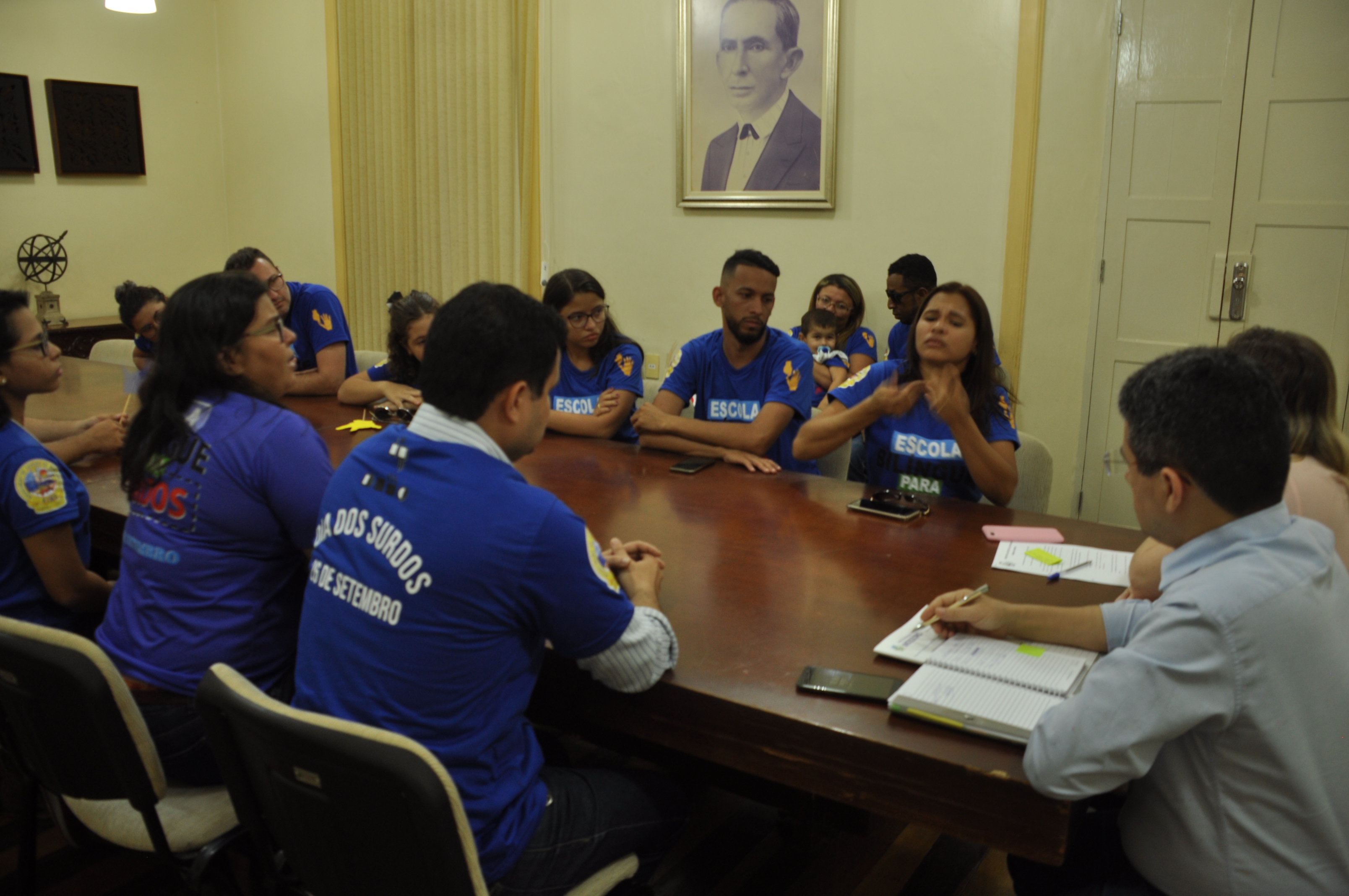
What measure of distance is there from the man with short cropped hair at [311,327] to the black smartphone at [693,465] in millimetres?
1671

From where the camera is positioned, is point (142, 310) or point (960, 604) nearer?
point (960, 604)

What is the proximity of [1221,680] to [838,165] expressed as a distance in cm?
377

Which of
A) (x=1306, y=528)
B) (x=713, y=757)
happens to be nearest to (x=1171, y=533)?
(x=1306, y=528)

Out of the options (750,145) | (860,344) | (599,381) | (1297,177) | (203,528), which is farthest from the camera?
(750,145)

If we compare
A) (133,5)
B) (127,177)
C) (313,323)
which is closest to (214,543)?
(313,323)

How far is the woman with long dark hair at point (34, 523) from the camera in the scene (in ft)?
5.70

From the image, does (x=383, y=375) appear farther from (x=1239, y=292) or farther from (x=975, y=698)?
(x=1239, y=292)

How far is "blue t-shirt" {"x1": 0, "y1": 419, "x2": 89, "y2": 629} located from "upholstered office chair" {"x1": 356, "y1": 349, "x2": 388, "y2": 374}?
2168mm

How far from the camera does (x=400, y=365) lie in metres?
3.41

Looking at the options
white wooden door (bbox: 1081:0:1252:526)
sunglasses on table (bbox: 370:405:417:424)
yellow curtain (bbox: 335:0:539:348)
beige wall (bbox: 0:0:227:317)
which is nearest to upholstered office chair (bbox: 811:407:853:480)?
sunglasses on table (bbox: 370:405:417:424)

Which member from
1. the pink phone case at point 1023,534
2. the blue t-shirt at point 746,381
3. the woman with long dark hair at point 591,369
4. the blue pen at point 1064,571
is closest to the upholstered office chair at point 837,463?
the blue t-shirt at point 746,381

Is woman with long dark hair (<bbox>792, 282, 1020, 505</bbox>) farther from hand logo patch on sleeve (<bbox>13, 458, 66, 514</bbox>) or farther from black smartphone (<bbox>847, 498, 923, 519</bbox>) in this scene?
hand logo patch on sleeve (<bbox>13, 458, 66, 514</bbox>)

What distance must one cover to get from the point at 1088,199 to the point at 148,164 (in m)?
5.73

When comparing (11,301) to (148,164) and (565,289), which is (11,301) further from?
(148,164)
